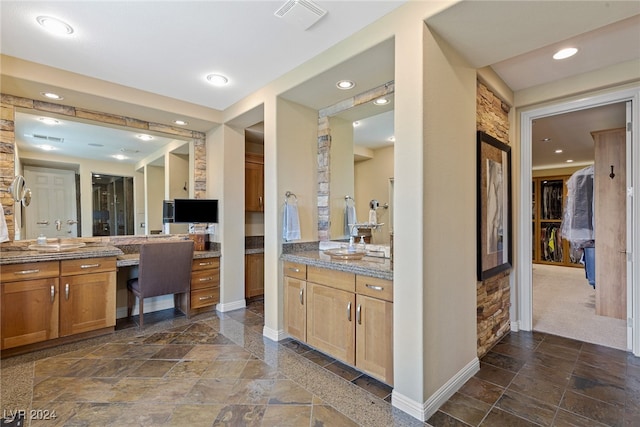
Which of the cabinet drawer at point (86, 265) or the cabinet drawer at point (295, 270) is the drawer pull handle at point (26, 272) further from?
the cabinet drawer at point (295, 270)

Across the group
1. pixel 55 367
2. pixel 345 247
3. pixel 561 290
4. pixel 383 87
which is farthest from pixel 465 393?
pixel 561 290

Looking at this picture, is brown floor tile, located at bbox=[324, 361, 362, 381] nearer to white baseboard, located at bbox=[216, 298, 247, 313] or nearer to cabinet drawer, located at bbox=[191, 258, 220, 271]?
white baseboard, located at bbox=[216, 298, 247, 313]

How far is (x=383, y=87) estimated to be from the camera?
269 centimetres

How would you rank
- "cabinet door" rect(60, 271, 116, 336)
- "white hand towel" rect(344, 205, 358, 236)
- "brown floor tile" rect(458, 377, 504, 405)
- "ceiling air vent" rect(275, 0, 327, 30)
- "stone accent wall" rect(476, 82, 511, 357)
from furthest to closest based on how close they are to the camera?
"white hand towel" rect(344, 205, 358, 236) < "cabinet door" rect(60, 271, 116, 336) < "stone accent wall" rect(476, 82, 511, 357) < "brown floor tile" rect(458, 377, 504, 405) < "ceiling air vent" rect(275, 0, 327, 30)

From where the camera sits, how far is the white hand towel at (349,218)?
314 cm

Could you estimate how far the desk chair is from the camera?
10.8 feet

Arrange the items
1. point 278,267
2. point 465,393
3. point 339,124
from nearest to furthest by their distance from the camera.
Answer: point 465,393
point 278,267
point 339,124

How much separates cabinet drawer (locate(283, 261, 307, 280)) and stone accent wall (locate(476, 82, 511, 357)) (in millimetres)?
1502

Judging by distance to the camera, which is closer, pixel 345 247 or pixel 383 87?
pixel 383 87

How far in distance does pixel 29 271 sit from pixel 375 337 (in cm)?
307

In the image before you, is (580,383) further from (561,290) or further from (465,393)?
(561,290)

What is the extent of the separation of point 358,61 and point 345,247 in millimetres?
1714

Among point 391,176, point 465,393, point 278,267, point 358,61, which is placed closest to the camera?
point 465,393

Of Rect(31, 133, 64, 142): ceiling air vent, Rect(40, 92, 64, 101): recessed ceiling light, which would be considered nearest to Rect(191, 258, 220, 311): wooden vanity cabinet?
Rect(31, 133, 64, 142): ceiling air vent
